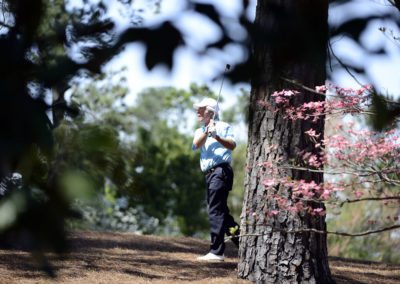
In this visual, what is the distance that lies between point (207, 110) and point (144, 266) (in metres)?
1.50

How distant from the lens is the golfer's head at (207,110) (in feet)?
20.6

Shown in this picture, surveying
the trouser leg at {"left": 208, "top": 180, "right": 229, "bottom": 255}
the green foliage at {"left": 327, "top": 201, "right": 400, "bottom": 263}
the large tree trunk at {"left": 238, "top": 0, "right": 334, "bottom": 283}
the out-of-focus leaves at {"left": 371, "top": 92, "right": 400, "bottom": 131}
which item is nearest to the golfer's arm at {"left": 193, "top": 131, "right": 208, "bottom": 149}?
the trouser leg at {"left": 208, "top": 180, "right": 229, "bottom": 255}

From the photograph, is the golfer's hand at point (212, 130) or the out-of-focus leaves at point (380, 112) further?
the golfer's hand at point (212, 130)

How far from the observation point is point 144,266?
20.3 feet

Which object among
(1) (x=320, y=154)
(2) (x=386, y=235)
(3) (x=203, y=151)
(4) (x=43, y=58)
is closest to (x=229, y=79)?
(4) (x=43, y=58)

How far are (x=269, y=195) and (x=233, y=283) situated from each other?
28.1 inches

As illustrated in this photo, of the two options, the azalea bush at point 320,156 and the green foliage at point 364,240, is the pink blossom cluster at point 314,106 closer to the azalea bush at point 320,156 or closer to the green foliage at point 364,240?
the azalea bush at point 320,156

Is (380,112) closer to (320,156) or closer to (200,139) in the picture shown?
(320,156)

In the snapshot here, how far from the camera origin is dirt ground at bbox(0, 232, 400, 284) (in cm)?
546

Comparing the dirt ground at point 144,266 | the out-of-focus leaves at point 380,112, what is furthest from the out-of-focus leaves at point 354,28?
the dirt ground at point 144,266

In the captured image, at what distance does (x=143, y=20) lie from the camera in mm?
964

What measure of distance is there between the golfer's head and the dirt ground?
133 centimetres

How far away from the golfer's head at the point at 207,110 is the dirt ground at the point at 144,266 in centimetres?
133

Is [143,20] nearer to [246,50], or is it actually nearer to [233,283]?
[246,50]
